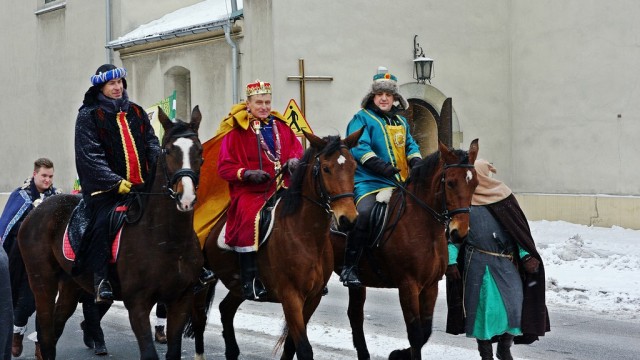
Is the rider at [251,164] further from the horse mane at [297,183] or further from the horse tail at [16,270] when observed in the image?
the horse tail at [16,270]

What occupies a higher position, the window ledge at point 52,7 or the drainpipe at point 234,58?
the window ledge at point 52,7

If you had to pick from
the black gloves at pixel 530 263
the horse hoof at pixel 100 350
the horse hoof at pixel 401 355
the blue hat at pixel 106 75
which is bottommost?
the horse hoof at pixel 100 350

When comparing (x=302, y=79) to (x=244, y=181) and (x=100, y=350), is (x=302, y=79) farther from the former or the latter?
(x=244, y=181)

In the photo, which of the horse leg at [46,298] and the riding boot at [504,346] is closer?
the riding boot at [504,346]

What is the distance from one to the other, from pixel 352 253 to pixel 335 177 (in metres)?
1.40

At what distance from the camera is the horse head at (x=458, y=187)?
7145 mm

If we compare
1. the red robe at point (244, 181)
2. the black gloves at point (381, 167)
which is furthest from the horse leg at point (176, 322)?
the black gloves at point (381, 167)

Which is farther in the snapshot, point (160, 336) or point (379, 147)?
point (160, 336)

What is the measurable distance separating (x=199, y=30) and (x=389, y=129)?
44.3 ft

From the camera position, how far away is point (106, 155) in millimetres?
7688

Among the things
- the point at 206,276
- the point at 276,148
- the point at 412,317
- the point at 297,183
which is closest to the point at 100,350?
the point at 206,276

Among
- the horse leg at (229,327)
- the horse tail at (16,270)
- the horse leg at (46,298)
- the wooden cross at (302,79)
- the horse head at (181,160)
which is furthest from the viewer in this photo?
the wooden cross at (302,79)

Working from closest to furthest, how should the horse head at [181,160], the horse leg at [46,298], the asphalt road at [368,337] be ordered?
the horse head at [181,160] < the horse leg at [46,298] < the asphalt road at [368,337]

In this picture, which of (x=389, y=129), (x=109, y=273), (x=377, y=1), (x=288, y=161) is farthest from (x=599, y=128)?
(x=109, y=273)
